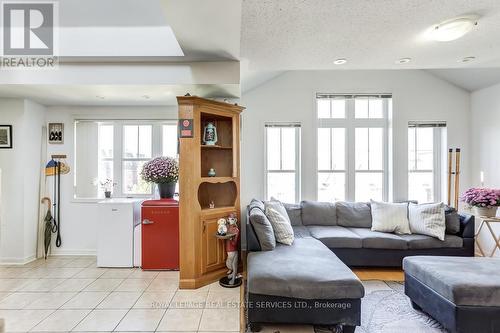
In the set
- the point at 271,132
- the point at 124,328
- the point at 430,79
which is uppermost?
the point at 430,79

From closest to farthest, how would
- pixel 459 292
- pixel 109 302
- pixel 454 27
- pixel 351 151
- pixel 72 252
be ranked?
pixel 459 292 → pixel 454 27 → pixel 109 302 → pixel 72 252 → pixel 351 151

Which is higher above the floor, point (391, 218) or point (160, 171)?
point (160, 171)

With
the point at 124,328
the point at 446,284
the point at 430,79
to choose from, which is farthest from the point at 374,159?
the point at 124,328

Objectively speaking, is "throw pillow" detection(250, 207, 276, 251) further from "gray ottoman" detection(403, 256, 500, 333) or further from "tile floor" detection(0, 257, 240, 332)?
"gray ottoman" detection(403, 256, 500, 333)

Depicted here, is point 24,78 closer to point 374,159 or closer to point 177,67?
point 177,67

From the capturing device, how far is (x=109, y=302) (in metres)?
2.67

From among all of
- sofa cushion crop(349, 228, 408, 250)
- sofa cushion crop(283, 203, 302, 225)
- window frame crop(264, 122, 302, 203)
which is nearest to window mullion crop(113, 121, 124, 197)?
window frame crop(264, 122, 302, 203)

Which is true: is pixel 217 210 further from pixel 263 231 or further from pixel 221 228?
pixel 263 231

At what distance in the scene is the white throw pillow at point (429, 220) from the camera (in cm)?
354

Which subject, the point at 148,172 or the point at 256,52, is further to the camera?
the point at 148,172

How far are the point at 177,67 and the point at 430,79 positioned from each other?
4.26m

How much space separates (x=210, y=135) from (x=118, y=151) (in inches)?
75.4

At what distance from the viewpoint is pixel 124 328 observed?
7.32ft

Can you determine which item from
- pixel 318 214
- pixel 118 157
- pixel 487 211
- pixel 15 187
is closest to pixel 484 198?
pixel 487 211
